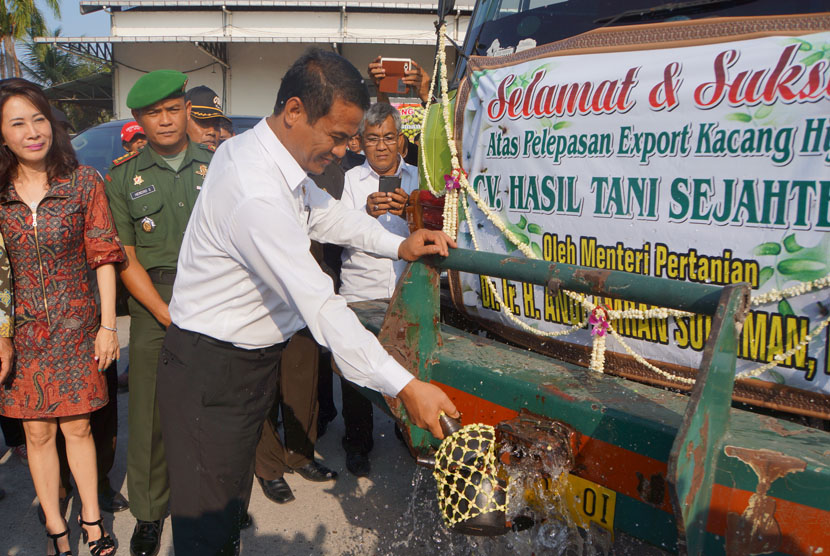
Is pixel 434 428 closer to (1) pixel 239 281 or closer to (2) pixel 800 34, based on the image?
(1) pixel 239 281

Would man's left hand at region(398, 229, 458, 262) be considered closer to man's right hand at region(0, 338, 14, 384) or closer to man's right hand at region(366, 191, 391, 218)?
man's right hand at region(366, 191, 391, 218)

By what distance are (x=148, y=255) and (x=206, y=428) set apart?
112cm

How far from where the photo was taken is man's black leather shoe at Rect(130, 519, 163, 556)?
8.94 feet

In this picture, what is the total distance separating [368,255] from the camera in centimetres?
332

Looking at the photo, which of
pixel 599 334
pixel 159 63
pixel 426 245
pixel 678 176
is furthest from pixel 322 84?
pixel 159 63

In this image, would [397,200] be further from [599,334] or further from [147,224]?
[599,334]

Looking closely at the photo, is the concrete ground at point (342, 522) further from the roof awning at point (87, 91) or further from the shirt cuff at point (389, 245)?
the roof awning at point (87, 91)

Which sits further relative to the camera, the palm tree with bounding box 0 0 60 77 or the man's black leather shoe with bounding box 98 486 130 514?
the palm tree with bounding box 0 0 60 77

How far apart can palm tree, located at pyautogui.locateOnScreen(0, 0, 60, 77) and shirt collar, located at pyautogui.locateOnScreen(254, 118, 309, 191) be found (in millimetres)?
24079

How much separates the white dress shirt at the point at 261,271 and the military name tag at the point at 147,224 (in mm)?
848

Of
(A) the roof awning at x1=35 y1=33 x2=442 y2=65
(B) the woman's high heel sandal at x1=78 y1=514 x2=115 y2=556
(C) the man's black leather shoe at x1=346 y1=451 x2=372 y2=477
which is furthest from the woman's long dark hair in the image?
(A) the roof awning at x1=35 y1=33 x2=442 y2=65

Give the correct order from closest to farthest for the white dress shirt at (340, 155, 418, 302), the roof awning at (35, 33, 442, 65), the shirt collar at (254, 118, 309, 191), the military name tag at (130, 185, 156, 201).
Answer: the shirt collar at (254, 118, 309, 191) < the military name tag at (130, 185, 156, 201) < the white dress shirt at (340, 155, 418, 302) < the roof awning at (35, 33, 442, 65)

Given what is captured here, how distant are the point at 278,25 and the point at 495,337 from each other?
1521 centimetres

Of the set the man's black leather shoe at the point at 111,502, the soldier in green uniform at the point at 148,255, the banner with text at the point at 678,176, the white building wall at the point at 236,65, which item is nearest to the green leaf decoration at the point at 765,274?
the banner with text at the point at 678,176
